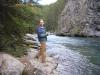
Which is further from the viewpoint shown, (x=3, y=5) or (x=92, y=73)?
(x=92, y=73)

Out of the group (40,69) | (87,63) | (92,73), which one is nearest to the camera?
(40,69)

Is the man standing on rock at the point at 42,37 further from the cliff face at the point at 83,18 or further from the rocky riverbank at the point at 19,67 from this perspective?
the cliff face at the point at 83,18

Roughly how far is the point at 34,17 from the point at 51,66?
352cm

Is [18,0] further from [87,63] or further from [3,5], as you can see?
[87,63]

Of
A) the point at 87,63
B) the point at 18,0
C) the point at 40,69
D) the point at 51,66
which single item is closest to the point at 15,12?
the point at 18,0

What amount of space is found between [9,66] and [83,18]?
69652mm

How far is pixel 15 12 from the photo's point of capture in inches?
508

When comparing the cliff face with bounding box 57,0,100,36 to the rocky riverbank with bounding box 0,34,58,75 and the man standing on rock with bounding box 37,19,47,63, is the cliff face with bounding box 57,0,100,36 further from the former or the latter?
the rocky riverbank with bounding box 0,34,58,75

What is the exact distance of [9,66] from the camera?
11.1 metres

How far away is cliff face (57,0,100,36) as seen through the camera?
73.6 meters

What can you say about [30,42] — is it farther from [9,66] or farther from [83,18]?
[83,18]

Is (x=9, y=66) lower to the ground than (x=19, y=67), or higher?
higher

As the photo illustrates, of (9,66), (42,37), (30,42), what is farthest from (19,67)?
(30,42)

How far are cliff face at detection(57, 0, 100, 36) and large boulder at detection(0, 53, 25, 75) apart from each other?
58.8m
